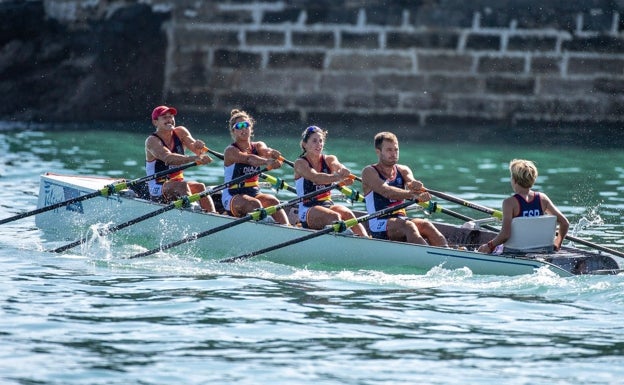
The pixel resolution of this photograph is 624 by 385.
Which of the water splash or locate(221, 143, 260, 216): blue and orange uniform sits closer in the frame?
locate(221, 143, 260, 216): blue and orange uniform

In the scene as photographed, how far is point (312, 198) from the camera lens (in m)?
13.9

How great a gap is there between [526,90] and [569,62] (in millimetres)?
977

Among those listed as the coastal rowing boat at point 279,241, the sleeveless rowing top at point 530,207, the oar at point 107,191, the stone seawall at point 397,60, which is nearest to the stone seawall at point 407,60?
the stone seawall at point 397,60

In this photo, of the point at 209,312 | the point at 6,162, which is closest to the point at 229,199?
the point at 209,312

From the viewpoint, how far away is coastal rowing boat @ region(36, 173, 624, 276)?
1205 centimetres

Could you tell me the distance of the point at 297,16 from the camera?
27016 millimetres

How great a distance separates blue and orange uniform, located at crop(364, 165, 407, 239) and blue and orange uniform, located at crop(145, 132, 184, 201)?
2881 millimetres

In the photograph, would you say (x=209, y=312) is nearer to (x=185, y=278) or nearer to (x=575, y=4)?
(x=185, y=278)

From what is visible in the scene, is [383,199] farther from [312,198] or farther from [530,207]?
[530,207]

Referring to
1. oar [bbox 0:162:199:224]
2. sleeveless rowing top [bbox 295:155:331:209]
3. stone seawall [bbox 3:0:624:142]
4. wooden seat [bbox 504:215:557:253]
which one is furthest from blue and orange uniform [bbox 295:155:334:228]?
stone seawall [bbox 3:0:624:142]

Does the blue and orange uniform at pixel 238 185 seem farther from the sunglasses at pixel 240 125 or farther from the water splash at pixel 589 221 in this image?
the water splash at pixel 589 221

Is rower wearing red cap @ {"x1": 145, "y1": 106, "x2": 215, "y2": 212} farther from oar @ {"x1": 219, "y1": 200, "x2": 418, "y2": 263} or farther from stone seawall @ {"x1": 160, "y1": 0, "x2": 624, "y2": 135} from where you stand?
stone seawall @ {"x1": 160, "y1": 0, "x2": 624, "y2": 135}

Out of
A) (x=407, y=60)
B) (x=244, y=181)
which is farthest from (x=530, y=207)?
(x=407, y=60)

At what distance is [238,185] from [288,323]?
4405 mm
